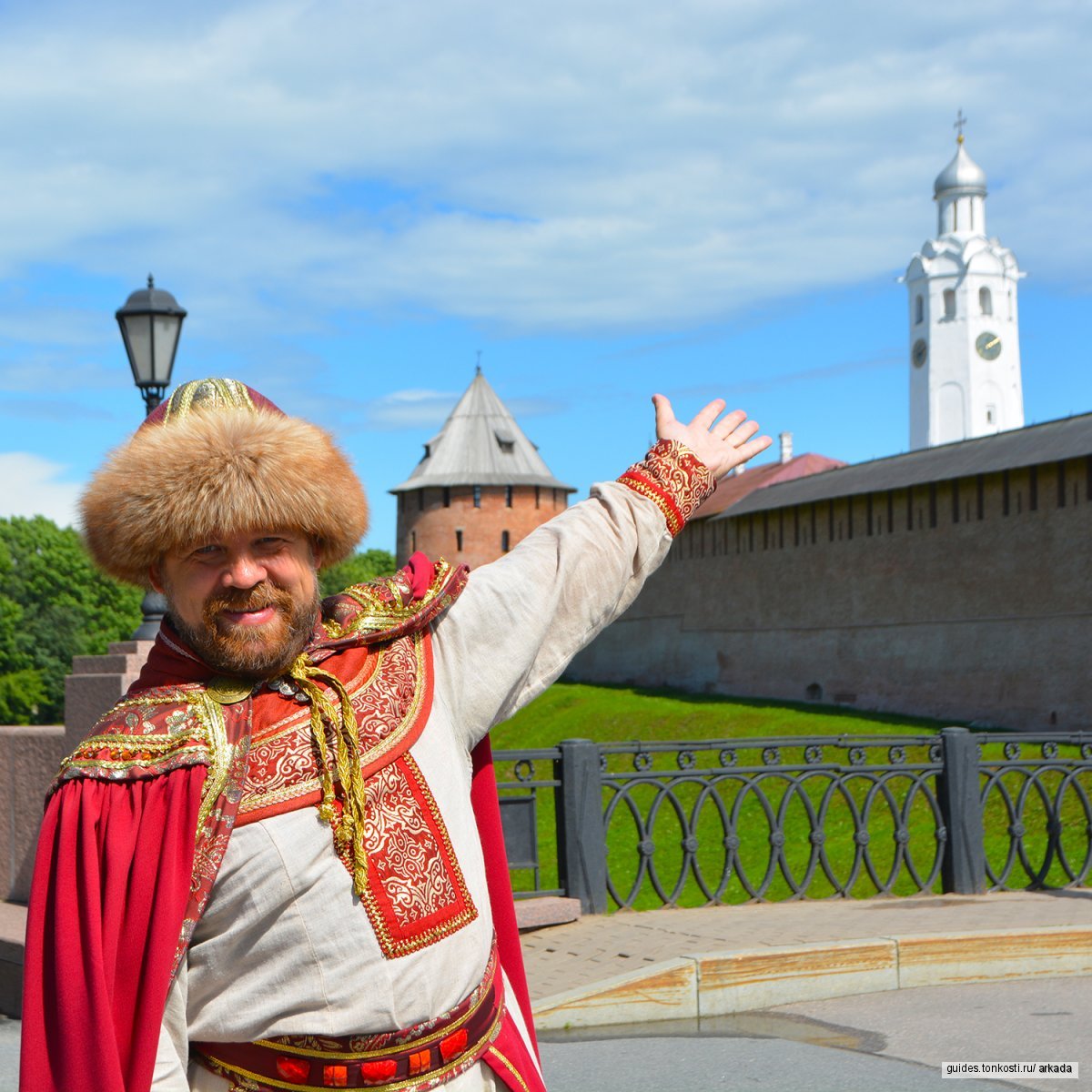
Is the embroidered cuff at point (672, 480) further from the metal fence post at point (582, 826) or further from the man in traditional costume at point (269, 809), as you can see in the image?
the metal fence post at point (582, 826)

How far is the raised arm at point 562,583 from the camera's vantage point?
6.88ft

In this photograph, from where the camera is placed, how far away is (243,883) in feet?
5.89

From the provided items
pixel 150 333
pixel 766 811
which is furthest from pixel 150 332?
pixel 766 811

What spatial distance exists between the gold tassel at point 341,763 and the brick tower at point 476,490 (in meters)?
50.4

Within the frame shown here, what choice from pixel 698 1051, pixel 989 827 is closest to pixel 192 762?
pixel 698 1051

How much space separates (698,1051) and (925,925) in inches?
79.8

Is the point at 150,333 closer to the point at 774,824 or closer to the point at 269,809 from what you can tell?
the point at 774,824

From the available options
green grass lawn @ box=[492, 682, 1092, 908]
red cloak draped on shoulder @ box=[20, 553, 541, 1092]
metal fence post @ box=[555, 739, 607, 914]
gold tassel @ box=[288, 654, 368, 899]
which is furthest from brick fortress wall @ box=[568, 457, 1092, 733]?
red cloak draped on shoulder @ box=[20, 553, 541, 1092]

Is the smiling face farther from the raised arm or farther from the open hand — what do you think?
the open hand

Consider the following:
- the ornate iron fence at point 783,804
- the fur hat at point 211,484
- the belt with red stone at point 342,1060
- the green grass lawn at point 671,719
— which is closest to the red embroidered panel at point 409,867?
the belt with red stone at point 342,1060

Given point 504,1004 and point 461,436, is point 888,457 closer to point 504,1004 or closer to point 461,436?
point 461,436

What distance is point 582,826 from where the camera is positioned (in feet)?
22.5

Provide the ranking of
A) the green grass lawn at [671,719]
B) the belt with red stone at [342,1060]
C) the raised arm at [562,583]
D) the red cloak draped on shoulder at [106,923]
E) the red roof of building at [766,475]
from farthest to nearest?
1. the red roof of building at [766,475]
2. the green grass lawn at [671,719]
3. the raised arm at [562,583]
4. the belt with red stone at [342,1060]
5. the red cloak draped on shoulder at [106,923]

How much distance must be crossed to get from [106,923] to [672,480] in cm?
110
